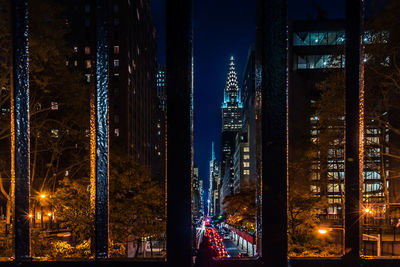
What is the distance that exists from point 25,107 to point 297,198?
16191 millimetres

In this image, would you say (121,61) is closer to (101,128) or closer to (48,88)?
(48,88)

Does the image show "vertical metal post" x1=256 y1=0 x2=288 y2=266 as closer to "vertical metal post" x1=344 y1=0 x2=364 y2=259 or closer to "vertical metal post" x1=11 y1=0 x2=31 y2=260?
"vertical metal post" x1=344 y1=0 x2=364 y2=259

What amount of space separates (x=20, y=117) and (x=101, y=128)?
625 millimetres

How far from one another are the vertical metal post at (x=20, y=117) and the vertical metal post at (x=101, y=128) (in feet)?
1.79

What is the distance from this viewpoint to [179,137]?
2.10m

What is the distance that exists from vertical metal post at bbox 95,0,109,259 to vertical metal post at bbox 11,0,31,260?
1.79 ft

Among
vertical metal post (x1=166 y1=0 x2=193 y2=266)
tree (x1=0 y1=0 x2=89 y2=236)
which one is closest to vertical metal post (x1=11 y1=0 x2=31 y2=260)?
vertical metal post (x1=166 y1=0 x2=193 y2=266)

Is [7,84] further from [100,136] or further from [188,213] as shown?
[188,213]

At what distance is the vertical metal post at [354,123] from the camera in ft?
7.01

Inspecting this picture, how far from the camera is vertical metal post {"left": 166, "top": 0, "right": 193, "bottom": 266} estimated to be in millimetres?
2088

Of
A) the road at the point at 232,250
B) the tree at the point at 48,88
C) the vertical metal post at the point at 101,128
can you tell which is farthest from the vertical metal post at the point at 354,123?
the road at the point at 232,250

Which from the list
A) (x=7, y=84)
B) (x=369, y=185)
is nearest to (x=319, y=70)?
(x=369, y=185)

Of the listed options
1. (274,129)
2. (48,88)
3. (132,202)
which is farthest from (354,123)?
(132,202)

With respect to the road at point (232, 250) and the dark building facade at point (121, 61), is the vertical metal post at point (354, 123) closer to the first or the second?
the road at point (232, 250)
